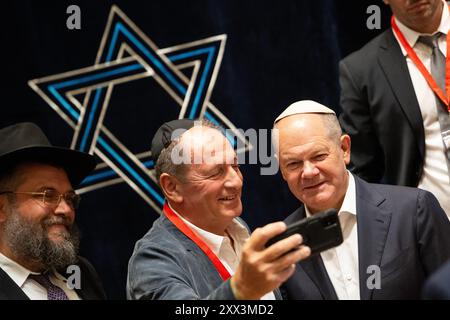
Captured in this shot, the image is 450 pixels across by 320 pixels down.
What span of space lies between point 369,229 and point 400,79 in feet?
3.42

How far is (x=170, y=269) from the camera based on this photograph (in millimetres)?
3113

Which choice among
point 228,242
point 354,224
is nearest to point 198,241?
point 228,242

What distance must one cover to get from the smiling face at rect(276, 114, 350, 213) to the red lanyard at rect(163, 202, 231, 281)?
41 centimetres

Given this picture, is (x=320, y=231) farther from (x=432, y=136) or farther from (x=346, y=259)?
(x=432, y=136)

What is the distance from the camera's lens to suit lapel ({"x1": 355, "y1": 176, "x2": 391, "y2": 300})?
317cm

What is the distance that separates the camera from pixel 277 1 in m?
4.74

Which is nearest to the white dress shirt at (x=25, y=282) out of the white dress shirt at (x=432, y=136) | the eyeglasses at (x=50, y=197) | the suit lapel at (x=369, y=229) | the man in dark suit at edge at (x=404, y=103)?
the eyeglasses at (x=50, y=197)

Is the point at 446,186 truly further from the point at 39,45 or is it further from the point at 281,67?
the point at 39,45

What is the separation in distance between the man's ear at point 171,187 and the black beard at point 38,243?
48cm

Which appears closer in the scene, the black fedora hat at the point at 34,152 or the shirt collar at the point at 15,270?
the shirt collar at the point at 15,270

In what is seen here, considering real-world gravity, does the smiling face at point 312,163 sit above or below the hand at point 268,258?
above

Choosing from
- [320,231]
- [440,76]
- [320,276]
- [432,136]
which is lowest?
[320,276]

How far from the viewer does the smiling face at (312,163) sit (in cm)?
330

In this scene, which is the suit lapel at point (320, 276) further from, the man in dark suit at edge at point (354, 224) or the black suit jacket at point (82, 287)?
the black suit jacket at point (82, 287)
